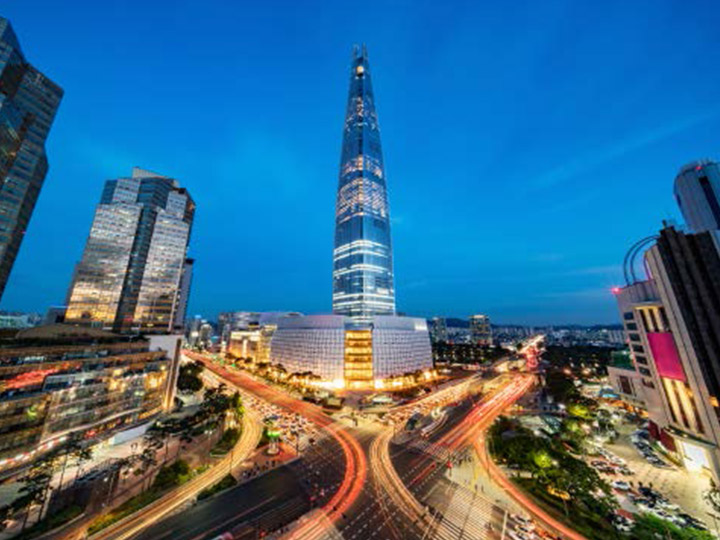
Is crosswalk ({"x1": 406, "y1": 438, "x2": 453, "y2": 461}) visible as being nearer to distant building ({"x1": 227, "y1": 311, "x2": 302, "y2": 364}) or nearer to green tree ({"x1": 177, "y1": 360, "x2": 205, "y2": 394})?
green tree ({"x1": 177, "y1": 360, "x2": 205, "y2": 394})

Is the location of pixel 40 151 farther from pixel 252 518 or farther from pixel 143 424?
pixel 252 518

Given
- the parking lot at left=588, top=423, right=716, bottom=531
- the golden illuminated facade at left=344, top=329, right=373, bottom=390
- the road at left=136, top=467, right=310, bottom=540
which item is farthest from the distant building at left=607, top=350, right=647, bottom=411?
the road at left=136, top=467, right=310, bottom=540

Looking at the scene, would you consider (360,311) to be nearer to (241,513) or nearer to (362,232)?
(362,232)

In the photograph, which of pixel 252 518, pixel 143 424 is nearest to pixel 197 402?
pixel 143 424

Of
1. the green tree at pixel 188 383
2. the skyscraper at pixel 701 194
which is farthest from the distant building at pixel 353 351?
the skyscraper at pixel 701 194

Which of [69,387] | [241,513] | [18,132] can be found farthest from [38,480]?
[18,132]

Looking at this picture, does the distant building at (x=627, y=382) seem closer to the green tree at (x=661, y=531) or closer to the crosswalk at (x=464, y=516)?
the green tree at (x=661, y=531)
